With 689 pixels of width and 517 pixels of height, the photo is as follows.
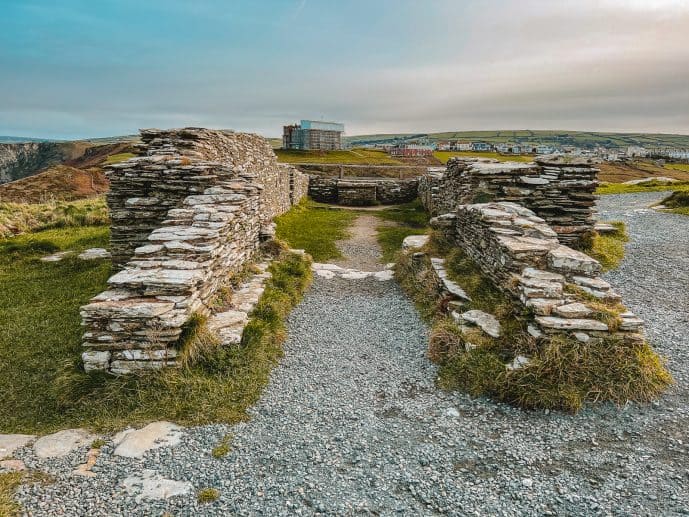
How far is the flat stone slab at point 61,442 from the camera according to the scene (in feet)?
14.3

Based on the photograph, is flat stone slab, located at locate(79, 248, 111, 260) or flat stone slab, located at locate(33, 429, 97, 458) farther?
flat stone slab, located at locate(79, 248, 111, 260)

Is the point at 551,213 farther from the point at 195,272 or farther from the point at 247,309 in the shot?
the point at 195,272

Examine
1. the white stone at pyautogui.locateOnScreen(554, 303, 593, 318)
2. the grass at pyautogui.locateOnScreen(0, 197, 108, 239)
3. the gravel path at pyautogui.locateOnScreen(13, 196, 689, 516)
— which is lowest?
the gravel path at pyautogui.locateOnScreen(13, 196, 689, 516)

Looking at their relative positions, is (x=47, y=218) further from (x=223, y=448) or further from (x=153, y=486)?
(x=153, y=486)

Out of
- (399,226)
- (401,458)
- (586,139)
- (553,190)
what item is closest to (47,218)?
(399,226)

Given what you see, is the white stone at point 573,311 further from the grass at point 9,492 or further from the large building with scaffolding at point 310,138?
the large building with scaffolding at point 310,138

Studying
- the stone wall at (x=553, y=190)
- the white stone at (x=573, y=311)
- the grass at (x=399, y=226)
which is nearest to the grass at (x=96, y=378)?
the white stone at (x=573, y=311)

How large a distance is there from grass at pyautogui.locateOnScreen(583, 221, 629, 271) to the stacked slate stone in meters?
3.00

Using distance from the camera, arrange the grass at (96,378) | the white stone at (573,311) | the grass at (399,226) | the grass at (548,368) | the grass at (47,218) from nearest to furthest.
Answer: the grass at (96,378) < the grass at (548,368) < the white stone at (573,311) < the grass at (399,226) < the grass at (47,218)

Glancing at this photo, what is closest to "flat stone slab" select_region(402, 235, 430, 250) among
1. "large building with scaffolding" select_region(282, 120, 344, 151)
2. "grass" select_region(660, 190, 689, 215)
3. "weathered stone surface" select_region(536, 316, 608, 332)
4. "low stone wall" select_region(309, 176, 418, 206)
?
"weathered stone surface" select_region(536, 316, 608, 332)

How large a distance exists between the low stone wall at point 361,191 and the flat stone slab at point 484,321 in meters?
20.1

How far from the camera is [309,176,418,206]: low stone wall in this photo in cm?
2703

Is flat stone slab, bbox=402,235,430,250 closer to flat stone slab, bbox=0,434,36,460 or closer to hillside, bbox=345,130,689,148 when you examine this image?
flat stone slab, bbox=0,434,36,460

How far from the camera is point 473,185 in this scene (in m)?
12.6
